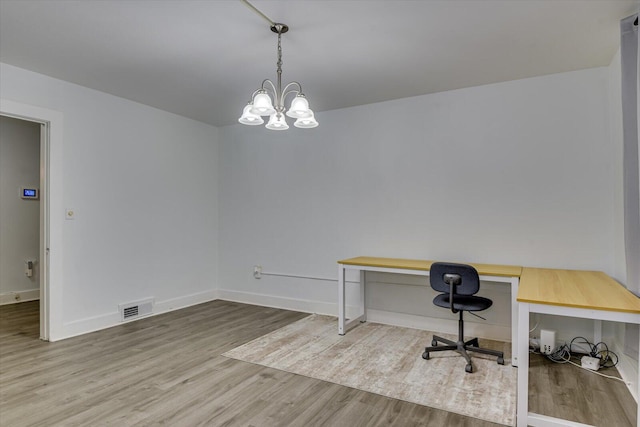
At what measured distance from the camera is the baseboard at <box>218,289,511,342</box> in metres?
3.65

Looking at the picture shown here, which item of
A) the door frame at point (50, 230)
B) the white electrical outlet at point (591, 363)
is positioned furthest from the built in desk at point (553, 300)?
the door frame at point (50, 230)

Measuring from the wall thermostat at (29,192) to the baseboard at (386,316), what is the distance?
319cm

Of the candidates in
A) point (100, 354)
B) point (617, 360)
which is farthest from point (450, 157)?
point (100, 354)

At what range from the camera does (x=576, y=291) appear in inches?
93.6

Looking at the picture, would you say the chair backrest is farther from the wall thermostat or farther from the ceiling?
the wall thermostat

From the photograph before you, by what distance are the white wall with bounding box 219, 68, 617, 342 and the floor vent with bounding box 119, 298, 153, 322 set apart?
117cm

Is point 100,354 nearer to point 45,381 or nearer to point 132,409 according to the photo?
point 45,381

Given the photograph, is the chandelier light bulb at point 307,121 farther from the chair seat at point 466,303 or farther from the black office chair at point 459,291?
the chair seat at point 466,303

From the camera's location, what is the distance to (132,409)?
232cm

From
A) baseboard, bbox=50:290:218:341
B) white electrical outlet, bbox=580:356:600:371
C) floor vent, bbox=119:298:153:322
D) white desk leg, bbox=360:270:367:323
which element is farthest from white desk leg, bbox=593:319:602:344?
floor vent, bbox=119:298:153:322

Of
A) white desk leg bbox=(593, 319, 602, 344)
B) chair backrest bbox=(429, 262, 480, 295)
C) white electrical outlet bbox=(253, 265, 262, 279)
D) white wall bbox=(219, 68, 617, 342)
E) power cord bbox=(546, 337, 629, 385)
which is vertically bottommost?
power cord bbox=(546, 337, 629, 385)

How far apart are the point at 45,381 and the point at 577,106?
197 inches

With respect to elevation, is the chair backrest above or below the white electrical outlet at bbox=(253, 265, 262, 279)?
above

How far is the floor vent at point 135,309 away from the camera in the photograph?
Answer: 4.21m
